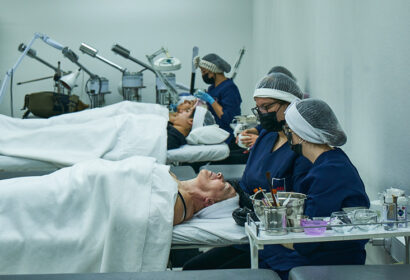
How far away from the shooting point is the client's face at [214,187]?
196 cm

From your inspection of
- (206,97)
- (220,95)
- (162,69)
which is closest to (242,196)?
(206,97)

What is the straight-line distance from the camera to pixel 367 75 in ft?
6.27

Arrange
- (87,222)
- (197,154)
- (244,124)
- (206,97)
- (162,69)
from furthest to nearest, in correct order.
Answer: (162,69), (206,97), (197,154), (244,124), (87,222)

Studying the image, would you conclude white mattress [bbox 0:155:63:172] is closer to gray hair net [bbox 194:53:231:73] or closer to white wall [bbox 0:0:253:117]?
gray hair net [bbox 194:53:231:73]

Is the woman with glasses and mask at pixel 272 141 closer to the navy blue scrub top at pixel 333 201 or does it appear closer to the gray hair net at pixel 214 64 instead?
the navy blue scrub top at pixel 333 201

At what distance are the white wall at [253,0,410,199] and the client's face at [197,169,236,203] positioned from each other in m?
0.57

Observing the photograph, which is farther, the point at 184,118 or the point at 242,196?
the point at 184,118

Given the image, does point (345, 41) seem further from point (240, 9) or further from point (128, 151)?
point (240, 9)

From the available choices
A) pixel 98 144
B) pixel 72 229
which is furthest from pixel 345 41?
pixel 98 144

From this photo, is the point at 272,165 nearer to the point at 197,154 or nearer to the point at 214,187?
the point at 214,187

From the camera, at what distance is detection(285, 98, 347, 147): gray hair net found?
146cm

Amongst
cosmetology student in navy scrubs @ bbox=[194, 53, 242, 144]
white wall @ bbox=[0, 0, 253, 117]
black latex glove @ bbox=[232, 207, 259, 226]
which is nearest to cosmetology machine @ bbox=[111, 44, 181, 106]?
cosmetology student in navy scrubs @ bbox=[194, 53, 242, 144]

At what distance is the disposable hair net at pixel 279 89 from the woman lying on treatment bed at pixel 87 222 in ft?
1.99

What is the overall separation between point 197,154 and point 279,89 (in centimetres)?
129
